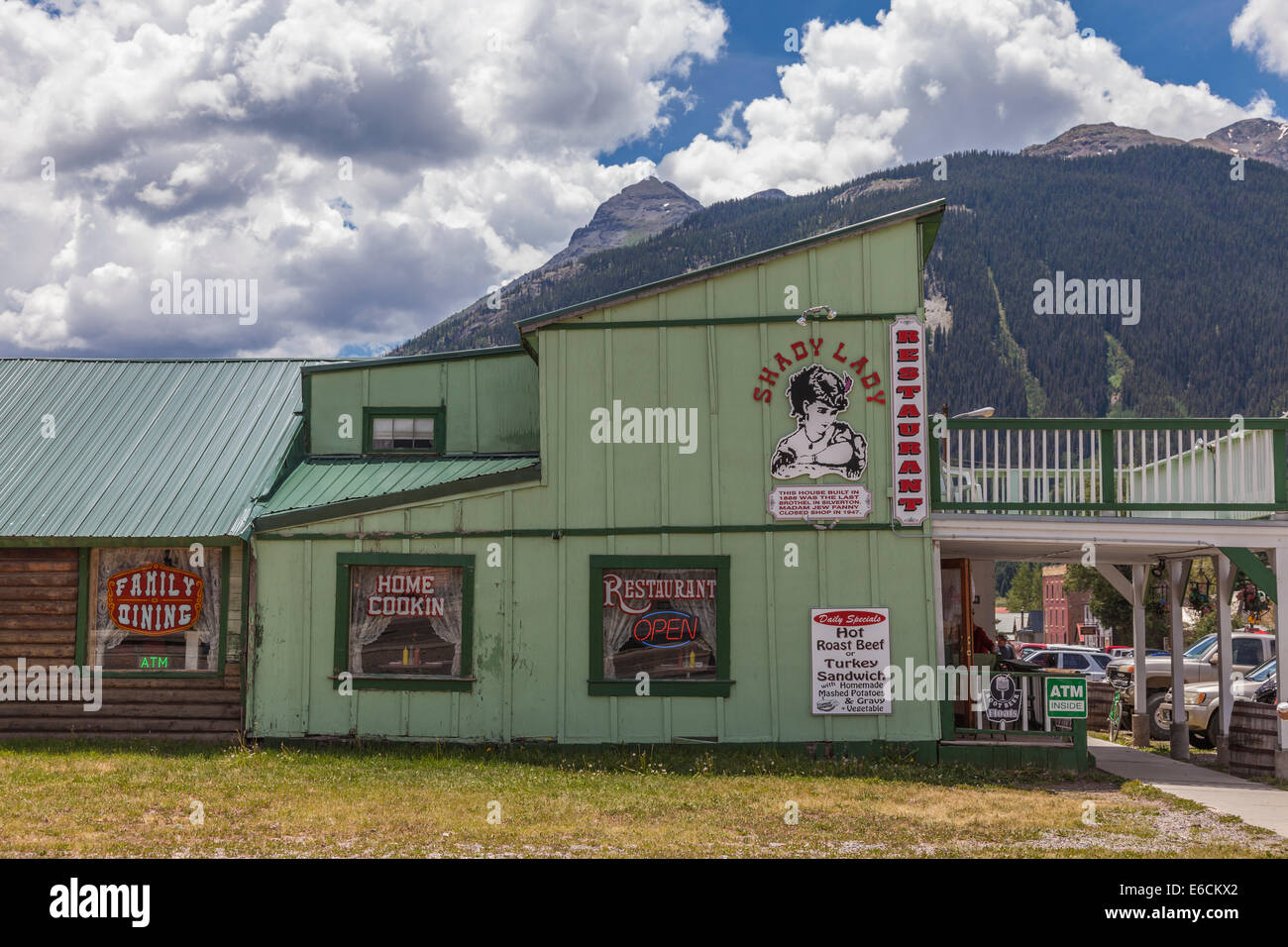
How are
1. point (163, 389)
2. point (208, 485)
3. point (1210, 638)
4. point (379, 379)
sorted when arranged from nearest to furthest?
1. point (208, 485)
2. point (379, 379)
3. point (163, 389)
4. point (1210, 638)

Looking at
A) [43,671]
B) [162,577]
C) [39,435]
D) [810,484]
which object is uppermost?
[39,435]

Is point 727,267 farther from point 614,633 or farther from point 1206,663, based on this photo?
point 1206,663

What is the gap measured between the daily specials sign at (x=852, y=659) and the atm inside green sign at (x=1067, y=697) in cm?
212

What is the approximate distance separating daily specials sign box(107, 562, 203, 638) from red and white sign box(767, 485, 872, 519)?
7726mm

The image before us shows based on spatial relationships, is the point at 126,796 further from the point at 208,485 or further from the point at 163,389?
the point at 163,389

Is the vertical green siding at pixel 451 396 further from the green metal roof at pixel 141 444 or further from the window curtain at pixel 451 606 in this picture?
the window curtain at pixel 451 606

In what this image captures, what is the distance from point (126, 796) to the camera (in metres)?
10.2

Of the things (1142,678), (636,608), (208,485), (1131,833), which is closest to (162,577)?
(208,485)

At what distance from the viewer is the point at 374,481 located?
47.4 feet

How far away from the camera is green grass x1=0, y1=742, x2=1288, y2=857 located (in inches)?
331

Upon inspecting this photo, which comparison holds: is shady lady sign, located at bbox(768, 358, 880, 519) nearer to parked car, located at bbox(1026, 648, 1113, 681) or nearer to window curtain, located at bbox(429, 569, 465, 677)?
window curtain, located at bbox(429, 569, 465, 677)

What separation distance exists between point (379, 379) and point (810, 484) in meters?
6.84

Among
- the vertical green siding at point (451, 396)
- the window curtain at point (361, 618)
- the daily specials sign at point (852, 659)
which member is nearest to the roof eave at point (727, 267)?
the vertical green siding at point (451, 396)

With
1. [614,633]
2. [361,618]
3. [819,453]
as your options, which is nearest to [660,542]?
[614,633]
